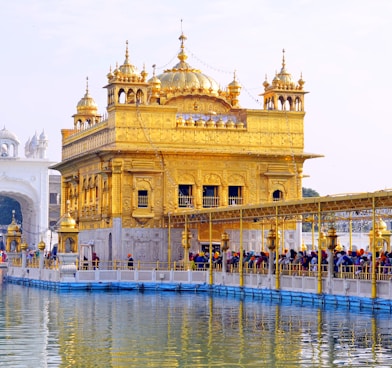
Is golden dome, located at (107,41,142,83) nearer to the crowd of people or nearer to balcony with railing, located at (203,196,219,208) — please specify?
balcony with railing, located at (203,196,219,208)

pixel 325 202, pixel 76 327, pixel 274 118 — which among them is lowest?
pixel 76 327

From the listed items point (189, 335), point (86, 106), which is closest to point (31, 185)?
point (86, 106)

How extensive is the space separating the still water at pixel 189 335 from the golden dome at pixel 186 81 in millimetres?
16353

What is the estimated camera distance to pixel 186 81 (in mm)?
48031

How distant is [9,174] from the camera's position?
7419cm

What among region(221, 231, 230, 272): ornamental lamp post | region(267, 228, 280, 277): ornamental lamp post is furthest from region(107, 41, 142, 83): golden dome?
region(267, 228, 280, 277): ornamental lamp post

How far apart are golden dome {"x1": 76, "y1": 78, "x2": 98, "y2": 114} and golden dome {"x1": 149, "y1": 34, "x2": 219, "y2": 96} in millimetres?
7050

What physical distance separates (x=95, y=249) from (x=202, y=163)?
561 centimetres

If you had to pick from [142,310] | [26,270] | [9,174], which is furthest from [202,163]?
[9,174]

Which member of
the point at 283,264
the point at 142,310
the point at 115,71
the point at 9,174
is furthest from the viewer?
the point at 9,174

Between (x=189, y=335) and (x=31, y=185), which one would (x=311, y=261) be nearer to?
(x=189, y=335)

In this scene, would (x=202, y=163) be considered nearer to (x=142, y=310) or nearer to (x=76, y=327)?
(x=142, y=310)

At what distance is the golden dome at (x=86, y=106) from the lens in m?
55.3

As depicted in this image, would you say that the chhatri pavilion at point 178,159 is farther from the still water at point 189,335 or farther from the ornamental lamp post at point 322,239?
the still water at point 189,335
